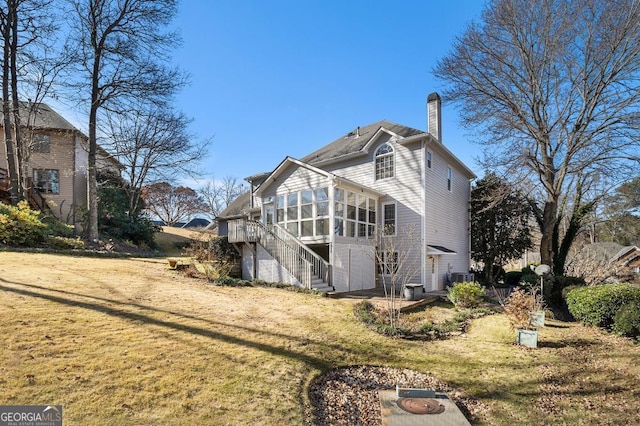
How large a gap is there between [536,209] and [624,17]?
29.6ft

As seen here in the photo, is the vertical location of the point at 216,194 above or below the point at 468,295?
above

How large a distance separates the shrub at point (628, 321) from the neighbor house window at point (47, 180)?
98.1 feet

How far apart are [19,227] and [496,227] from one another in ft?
80.3

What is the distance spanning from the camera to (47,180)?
2305cm

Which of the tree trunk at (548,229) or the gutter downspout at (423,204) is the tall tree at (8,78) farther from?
the tree trunk at (548,229)

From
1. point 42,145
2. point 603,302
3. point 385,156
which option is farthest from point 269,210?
point 42,145

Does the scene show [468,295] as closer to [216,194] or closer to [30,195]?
[30,195]

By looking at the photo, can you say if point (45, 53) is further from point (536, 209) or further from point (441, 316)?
point (536, 209)

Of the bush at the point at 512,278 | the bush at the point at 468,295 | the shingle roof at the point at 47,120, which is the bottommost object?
the bush at the point at 512,278

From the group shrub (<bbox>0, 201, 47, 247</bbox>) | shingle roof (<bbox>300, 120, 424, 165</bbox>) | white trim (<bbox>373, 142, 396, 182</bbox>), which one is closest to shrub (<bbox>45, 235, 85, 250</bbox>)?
shrub (<bbox>0, 201, 47, 247</bbox>)

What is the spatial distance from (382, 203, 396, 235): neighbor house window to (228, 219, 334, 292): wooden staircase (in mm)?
3981

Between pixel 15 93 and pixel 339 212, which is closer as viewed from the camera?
pixel 339 212

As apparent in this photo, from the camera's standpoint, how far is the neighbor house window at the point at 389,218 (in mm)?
16094

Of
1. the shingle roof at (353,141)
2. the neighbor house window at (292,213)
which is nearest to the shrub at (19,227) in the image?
the neighbor house window at (292,213)
